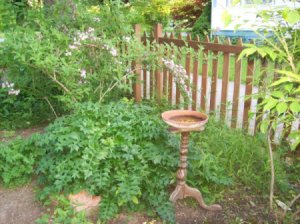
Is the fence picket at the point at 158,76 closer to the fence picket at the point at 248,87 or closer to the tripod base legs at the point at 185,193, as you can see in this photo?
the fence picket at the point at 248,87

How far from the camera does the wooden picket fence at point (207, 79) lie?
3885mm

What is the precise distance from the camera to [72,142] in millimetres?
2662

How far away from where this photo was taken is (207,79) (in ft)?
15.1

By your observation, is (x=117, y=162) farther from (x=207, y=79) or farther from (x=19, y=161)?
(x=207, y=79)

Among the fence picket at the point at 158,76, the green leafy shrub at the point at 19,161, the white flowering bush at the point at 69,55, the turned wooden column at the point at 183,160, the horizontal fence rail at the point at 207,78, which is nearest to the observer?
the turned wooden column at the point at 183,160

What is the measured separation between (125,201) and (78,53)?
193 cm

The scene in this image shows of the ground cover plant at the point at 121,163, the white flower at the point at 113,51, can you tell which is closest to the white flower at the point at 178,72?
the white flower at the point at 113,51

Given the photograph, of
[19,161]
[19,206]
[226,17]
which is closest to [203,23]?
[19,161]

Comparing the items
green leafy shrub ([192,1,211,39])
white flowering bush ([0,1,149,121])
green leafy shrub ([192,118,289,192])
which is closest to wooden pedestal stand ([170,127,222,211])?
green leafy shrub ([192,118,289,192])

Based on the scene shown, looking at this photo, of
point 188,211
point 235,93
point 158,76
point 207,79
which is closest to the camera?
point 188,211

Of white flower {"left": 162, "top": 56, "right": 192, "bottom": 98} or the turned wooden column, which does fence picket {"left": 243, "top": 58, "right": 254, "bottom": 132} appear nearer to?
white flower {"left": 162, "top": 56, "right": 192, "bottom": 98}

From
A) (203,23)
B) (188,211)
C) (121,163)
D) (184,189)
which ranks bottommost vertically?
(188,211)

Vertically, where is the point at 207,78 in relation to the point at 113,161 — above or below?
above

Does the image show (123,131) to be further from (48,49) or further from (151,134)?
(48,49)
